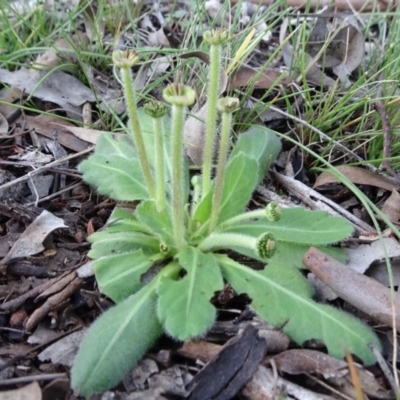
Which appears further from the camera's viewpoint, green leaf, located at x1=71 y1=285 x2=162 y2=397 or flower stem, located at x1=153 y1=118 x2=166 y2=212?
flower stem, located at x1=153 y1=118 x2=166 y2=212

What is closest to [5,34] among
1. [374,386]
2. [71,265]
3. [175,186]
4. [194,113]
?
[194,113]

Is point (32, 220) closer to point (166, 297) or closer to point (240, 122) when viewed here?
point (166, 297)

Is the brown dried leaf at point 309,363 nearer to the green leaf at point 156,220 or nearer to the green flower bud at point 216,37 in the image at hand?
the green leaf at point 156,220

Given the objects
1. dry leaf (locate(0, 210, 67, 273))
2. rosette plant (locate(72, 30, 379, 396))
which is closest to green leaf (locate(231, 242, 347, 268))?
rosette plant (locate(72, 30, 379, 396))

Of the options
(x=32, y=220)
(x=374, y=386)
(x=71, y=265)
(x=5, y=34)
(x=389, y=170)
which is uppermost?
(x=5, y=34)

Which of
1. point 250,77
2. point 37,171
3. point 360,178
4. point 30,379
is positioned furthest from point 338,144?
point 30,379

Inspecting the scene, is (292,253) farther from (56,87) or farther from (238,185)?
(56,87)

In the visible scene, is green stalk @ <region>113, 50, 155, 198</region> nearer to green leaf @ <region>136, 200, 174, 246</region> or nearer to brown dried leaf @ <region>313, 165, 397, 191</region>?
green leaf @ <region>136, 200, 174, 246</region>
